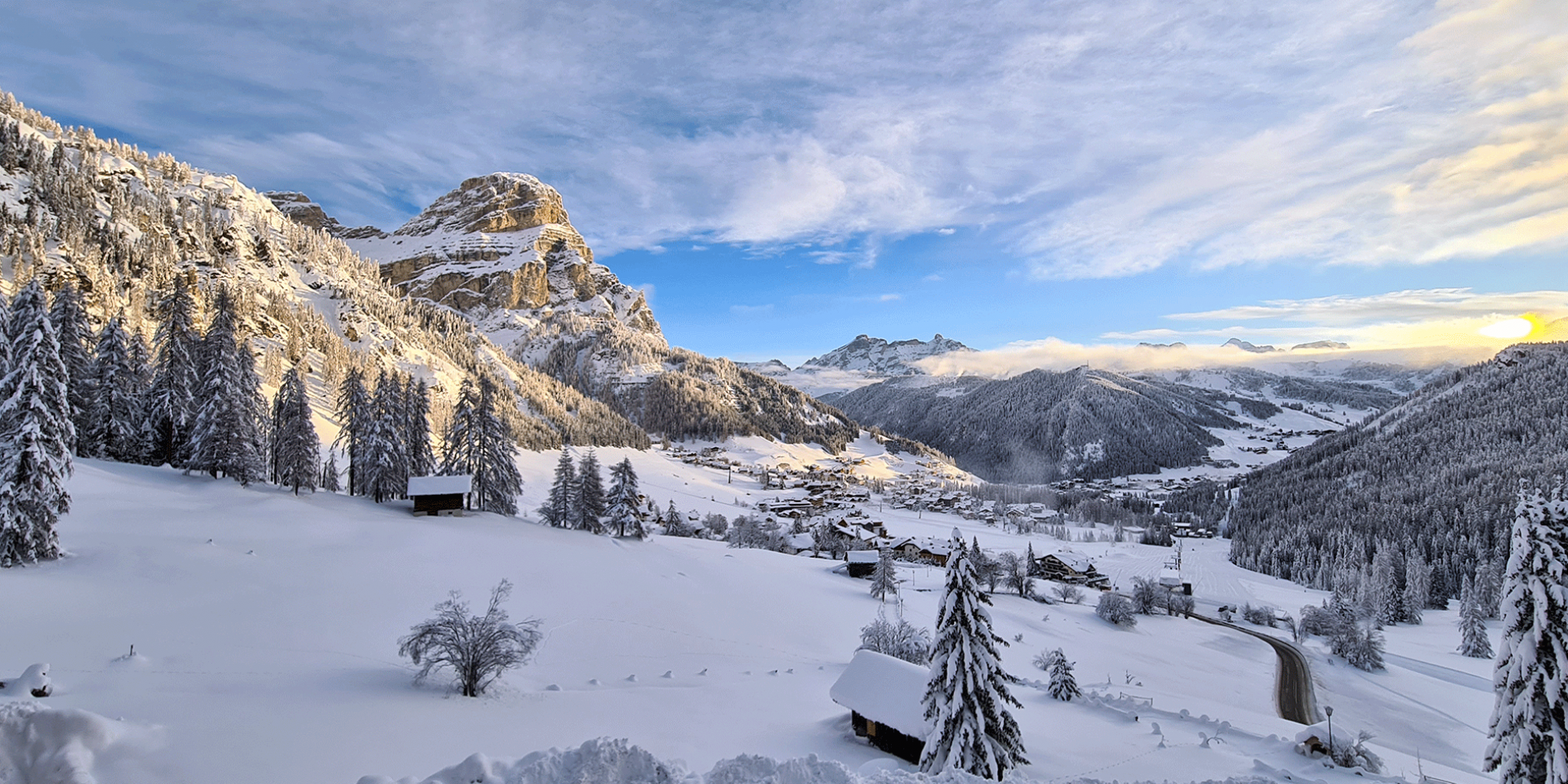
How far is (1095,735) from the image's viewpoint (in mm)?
29359

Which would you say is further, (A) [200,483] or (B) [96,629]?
(A) [200,483]

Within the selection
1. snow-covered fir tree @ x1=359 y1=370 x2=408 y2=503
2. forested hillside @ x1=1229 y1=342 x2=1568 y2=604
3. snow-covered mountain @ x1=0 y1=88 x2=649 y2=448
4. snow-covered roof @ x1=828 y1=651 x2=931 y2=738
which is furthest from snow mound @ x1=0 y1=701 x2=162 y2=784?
forested hillside @ x1=1229 y1=342 x2=1568 y2=604

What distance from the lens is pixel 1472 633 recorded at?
6253cm

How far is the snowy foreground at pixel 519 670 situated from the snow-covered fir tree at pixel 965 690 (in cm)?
210

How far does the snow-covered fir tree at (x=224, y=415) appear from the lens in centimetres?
4409

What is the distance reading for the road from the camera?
44094 mm

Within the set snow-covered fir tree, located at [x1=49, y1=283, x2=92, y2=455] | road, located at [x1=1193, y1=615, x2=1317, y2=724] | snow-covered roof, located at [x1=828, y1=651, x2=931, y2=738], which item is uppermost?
snow-covered fir tree, located at [x1=49, y1=283, x2=92, y2=455]

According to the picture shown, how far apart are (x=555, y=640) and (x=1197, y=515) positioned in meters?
190

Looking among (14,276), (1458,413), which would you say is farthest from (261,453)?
(1458,413)

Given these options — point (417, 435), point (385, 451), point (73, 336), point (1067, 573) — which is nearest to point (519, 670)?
point (385, 451)

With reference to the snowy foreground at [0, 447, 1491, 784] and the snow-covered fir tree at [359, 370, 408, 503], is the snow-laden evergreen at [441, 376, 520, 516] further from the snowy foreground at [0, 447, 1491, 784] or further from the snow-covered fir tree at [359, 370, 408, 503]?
the snowy foreground at [0, 447, 1491, 784]

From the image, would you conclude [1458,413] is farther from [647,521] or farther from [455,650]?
[455,650]

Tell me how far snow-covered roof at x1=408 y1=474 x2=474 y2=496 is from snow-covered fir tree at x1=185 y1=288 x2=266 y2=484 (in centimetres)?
997

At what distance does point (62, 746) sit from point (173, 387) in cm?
4747
